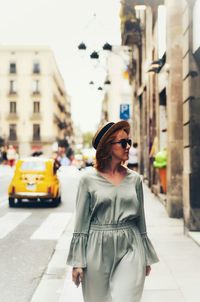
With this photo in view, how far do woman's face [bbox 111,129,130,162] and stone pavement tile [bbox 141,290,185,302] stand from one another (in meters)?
2.39

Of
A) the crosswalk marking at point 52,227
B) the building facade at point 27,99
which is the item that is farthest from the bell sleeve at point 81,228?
the building facade at point 27,99

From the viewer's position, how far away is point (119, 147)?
3.46 metres

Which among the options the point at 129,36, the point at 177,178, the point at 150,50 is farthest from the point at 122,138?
the point at 129,36

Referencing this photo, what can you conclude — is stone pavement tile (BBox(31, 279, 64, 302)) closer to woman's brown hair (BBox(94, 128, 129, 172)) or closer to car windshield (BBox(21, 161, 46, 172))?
woman's brown hair (BBox(94, 128, 129, 172))

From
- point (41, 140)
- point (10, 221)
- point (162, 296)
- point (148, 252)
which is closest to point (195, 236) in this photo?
point (162, 296)

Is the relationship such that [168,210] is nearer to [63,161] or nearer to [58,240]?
[58,240]

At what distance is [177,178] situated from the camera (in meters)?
12.5

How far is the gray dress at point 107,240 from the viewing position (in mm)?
3320

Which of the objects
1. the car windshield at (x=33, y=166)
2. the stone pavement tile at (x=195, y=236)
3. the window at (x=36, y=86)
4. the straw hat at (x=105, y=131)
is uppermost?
the window at (x=36, y=86)

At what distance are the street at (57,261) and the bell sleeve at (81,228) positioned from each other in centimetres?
221

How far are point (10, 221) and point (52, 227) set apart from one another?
1.51 metres

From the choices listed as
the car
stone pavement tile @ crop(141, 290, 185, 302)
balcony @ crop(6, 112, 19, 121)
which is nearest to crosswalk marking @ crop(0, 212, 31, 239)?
the car

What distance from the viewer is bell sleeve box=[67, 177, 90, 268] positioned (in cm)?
338

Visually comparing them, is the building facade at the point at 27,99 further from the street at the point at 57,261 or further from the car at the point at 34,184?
the street at the point at 57,261
